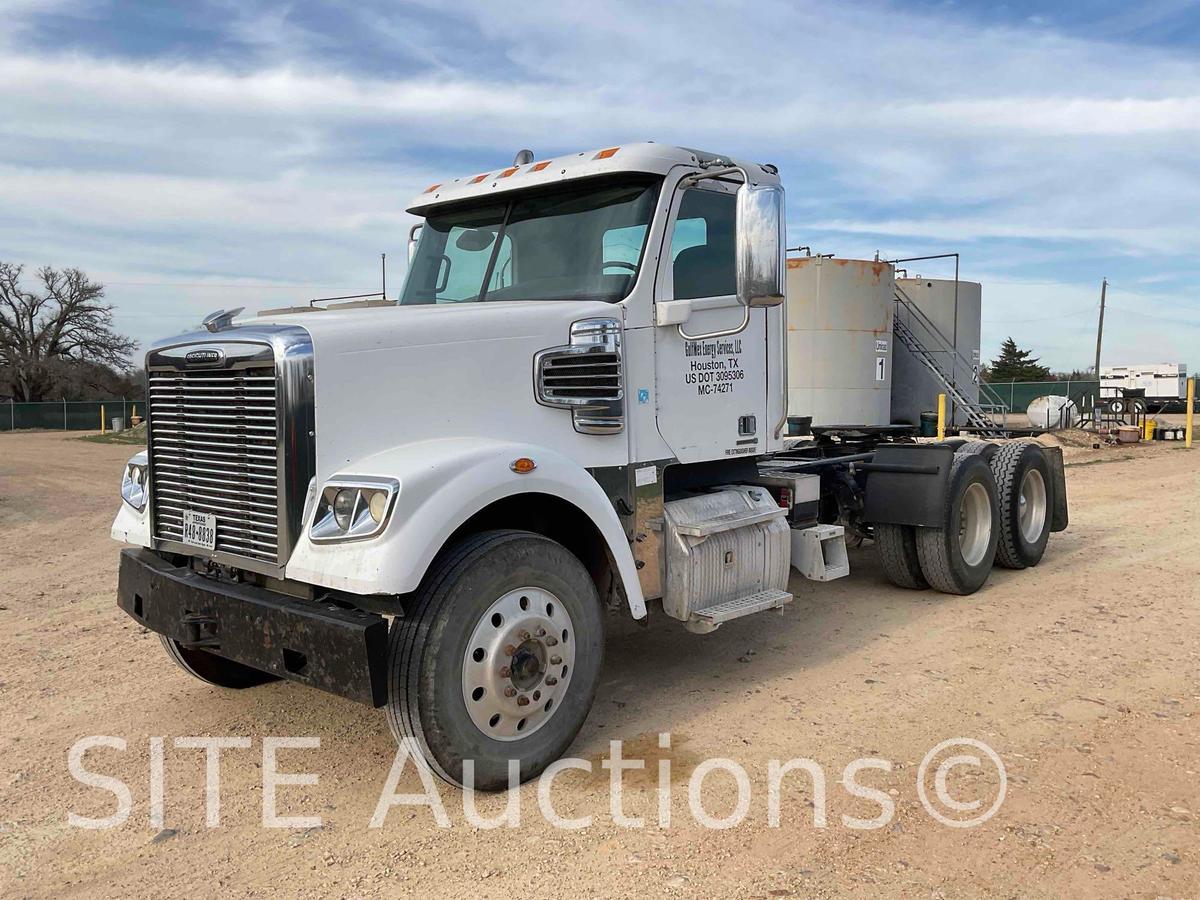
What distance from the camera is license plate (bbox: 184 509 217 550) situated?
4.41m

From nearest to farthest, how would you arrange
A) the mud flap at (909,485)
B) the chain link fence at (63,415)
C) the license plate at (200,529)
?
1. the license plate at (200,529)
2. the mud flap at (909,485)
3. the chain link fence at (63,415)

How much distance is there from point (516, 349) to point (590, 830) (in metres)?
2.08

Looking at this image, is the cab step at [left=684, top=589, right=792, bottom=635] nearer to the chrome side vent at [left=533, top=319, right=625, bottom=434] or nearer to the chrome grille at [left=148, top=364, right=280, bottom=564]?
the chrome side vent at [left=533, top=319, right=625, bottom=434]

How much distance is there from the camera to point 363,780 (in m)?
4.27

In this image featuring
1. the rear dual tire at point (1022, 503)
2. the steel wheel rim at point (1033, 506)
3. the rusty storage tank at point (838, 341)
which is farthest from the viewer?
the rusty storage tank at point (838, 341)

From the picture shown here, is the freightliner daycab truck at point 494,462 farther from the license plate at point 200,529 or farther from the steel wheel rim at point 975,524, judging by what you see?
the steel wheel rim at point 975,524

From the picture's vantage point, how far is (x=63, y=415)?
49281mm

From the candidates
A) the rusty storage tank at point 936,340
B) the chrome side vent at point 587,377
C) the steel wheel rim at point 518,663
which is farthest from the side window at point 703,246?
the rusty storage tank at point 936,340

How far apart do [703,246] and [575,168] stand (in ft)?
2.59

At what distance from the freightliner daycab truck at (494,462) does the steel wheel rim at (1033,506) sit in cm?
319

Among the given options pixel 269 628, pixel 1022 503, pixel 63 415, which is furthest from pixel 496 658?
pixel 63 415

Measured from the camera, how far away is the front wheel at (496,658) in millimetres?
3885

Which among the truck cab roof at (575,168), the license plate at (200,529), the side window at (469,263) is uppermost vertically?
the truck cab roof at (575,168)

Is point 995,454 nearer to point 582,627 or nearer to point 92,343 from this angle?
point 582,627
